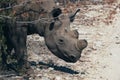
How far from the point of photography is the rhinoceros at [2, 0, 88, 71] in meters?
10.2

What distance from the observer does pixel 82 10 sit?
67.9 ft

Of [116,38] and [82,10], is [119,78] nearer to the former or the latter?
[116,38]

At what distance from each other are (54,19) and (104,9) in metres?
11.0

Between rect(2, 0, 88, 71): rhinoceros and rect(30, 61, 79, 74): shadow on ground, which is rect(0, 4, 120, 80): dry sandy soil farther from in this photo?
rect(2, 0, 88, 71): rhinoceros

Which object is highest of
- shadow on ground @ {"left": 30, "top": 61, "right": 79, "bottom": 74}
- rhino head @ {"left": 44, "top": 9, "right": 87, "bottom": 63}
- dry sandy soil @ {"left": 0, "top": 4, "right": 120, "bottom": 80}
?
rhino head @ {"left": 44, "top": 9, "right": 87, "bottom": 63}

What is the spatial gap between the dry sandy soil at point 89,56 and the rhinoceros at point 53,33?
1.07 meters

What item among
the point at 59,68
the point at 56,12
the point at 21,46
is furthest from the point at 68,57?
the point at 59,68

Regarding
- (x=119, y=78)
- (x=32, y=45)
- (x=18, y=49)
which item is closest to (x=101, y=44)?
(x=32, y=45)

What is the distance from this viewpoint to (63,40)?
10336mm

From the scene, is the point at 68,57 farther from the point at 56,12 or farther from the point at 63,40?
the point at 56,12

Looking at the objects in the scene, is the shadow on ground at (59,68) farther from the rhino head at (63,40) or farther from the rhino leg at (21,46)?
the rhino head at (63,40)

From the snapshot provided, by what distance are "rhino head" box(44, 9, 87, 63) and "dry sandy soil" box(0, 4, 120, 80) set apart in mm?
1146

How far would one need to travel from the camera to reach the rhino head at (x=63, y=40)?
33.5 ft

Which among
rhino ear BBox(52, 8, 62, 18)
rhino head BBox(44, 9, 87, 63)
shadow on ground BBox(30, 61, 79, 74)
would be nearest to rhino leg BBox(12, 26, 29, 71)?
rhino head BBox(44, 9, 87, 63)
